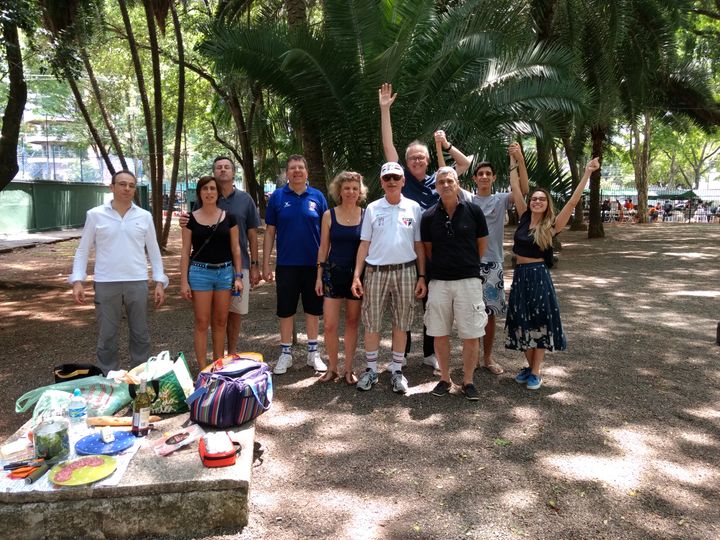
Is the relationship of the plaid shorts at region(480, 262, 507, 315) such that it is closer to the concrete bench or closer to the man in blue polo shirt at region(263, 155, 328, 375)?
the man in blue polo shirt at region(263, 155, 328, 375)

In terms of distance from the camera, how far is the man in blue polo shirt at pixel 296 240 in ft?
16.3

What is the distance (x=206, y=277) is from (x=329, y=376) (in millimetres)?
1339

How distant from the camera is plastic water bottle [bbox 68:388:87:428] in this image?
131 inches

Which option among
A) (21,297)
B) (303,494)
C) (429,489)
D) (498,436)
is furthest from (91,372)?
(21,297)

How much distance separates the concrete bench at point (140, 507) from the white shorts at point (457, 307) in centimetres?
198

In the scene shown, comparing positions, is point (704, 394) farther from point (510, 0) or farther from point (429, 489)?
point (510, 0)

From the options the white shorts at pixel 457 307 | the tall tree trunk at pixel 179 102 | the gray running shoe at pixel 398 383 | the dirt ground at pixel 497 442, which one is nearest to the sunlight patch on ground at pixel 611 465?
Result: the dirt ground at pixel 497 442

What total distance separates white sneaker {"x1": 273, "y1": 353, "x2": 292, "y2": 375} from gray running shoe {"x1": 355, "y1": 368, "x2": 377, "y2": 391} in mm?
760

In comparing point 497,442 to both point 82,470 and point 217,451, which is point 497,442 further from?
point 82,470

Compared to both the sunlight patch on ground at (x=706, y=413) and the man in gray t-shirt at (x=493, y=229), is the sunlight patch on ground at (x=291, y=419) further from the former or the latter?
the sunlight patch on ground at (x=706, y=413)

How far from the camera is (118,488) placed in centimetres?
274

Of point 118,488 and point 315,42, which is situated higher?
point 315,42

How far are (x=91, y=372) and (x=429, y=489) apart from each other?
8.26ft

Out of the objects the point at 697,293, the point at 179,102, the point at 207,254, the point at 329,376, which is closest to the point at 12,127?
the point at 179,102
